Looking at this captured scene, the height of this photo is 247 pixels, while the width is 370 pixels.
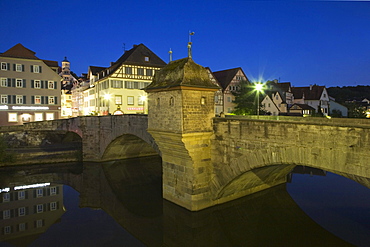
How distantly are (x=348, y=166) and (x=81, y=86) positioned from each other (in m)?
60.5

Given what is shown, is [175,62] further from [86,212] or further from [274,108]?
[274,108]

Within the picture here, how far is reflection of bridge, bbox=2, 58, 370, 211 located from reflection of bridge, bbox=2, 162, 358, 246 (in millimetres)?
750

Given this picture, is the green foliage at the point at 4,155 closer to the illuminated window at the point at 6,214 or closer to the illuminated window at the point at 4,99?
the illuminated window at the point at 6,214

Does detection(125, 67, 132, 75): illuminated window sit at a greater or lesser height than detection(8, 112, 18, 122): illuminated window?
greater

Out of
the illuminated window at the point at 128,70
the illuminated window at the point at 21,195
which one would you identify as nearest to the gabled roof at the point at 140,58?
the illuminated window at the point at 128,70

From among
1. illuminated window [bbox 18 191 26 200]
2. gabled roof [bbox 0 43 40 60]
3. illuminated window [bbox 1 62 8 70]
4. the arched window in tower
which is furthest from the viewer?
gabled roof [bbox 0 43 40 60]

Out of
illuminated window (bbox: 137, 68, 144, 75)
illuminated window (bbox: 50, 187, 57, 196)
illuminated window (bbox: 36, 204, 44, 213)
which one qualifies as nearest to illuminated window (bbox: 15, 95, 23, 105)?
illuminated window (bbox: 137, 68, 144, 75)

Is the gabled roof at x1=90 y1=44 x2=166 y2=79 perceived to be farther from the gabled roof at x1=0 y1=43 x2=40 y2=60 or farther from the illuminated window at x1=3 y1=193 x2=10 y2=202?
the illuminated window at x1=3 y1=193 x2=10 y2=202

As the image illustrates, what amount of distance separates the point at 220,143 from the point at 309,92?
50.3m

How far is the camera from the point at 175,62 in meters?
14.6

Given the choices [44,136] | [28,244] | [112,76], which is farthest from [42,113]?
[28,244]

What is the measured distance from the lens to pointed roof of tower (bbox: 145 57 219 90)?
13.2 meters

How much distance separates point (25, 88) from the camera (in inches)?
1523

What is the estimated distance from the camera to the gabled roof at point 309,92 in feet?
181
